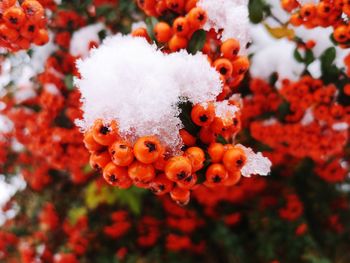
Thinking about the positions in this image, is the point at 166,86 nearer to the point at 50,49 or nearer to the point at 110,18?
the point at 110,18

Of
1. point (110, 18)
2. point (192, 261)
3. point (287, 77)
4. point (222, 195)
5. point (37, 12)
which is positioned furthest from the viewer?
point (192, 261)

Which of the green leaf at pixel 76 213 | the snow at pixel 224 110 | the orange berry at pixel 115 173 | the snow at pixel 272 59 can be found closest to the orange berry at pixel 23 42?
the orange berry at pixel 115 173

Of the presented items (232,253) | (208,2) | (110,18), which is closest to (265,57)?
(110,18)

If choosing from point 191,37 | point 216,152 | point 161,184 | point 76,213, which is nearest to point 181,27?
point 191,37

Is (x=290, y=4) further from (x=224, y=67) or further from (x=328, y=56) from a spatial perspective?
(x=224, y=67)

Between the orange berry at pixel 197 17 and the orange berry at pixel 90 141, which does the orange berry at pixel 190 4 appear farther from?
the orange berry at pixel 90 141

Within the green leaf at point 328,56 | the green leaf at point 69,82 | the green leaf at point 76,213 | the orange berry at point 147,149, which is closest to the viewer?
the orange berry at point 147,149
